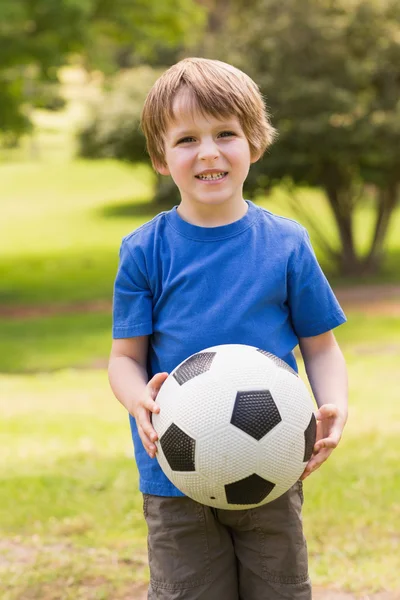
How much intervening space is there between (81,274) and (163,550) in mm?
19737

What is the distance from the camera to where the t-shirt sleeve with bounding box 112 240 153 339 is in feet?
8.71

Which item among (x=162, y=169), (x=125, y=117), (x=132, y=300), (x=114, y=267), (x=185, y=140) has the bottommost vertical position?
(x=114, y=267)

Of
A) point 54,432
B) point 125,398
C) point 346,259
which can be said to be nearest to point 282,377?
point 125,398

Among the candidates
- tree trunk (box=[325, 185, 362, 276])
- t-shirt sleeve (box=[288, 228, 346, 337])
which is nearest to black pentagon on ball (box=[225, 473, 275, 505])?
t-shirt sleeve (box=[288, 228, 346, 337])

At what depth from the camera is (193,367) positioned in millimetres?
2459

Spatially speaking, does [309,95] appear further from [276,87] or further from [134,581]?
[134,581]

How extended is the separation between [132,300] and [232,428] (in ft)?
1.67

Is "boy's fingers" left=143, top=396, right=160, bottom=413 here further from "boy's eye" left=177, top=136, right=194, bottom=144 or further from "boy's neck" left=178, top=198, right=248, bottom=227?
"boy's eye" left=177, top=136, right=194, bottom=144

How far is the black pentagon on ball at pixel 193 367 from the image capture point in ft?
8.00

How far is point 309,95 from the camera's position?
52.3ft

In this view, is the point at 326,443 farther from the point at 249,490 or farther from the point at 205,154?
the point at 205,154

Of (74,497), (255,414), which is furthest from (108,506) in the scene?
(255,414)

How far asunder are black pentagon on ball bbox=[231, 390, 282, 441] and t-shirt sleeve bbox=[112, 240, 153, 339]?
39 centimetres

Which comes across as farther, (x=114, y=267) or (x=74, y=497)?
(x=114, y=267)
